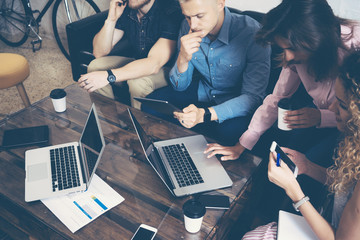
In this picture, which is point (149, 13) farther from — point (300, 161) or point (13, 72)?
point (300, 161)

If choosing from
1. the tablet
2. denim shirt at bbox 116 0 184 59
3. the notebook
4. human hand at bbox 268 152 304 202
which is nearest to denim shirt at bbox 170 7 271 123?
denim shirt at bbox 116 0 184 59

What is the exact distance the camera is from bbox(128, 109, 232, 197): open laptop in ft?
4.13

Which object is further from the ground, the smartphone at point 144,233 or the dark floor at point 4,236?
the smartphone at point 144,233

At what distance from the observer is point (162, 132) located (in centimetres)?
157

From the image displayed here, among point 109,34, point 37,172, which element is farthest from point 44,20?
point 37,172

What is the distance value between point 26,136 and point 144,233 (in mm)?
821

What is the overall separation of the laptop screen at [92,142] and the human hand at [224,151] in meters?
0.49

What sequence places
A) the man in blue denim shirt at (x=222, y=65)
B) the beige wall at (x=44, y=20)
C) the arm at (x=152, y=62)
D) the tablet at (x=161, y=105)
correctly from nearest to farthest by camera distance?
the tablet at (x=161, y=105) → the man in blue denim shirt at (x=222, y=65) → the arm at (x=152, y=62) → the beige wall at (x=44, y=20)

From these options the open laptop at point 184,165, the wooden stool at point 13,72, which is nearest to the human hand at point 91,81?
the open laptop at point 184,165

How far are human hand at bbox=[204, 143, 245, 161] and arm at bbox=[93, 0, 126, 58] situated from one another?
1.29m

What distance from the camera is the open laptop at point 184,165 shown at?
1258 millimetres

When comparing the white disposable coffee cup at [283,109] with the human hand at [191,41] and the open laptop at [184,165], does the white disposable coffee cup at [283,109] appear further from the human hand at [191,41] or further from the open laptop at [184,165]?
the human hand at [191,41]

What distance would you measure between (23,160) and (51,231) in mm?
406

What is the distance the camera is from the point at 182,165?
1353 mm
